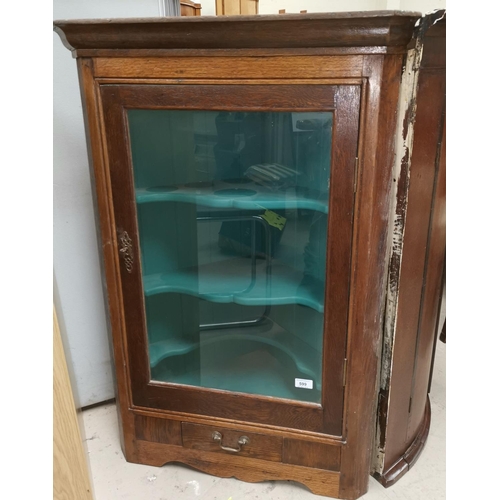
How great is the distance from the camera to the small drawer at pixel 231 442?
4.10ft

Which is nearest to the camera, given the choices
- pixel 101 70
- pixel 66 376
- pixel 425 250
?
pixel 66 376

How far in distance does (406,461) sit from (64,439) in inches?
39.7

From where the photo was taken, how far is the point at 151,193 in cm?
119

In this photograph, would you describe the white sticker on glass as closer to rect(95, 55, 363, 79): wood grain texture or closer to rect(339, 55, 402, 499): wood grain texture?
rect(339, 55, 402, 499): wood grain texture

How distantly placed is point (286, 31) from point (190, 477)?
1.22 metres

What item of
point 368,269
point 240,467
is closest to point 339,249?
point 368,269

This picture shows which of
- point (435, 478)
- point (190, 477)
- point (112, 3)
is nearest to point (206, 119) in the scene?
point (112, 3)

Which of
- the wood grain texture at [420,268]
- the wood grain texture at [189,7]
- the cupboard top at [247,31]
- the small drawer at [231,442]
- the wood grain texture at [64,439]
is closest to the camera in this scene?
the wood grain texture at [64,439]

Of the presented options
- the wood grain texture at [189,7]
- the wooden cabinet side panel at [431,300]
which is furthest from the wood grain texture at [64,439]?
the wood grain texture at [189,7]

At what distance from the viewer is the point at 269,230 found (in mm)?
1224

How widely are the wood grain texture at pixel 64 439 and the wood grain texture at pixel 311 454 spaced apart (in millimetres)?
583

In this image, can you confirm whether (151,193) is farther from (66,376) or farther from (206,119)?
(66,376)

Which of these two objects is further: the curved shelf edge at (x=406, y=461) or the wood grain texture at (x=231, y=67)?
the curved shelf edge at (x=406, y=461)

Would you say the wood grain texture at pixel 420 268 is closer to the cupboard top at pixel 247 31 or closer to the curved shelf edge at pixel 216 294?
the cupboard top at pixel 247 31
